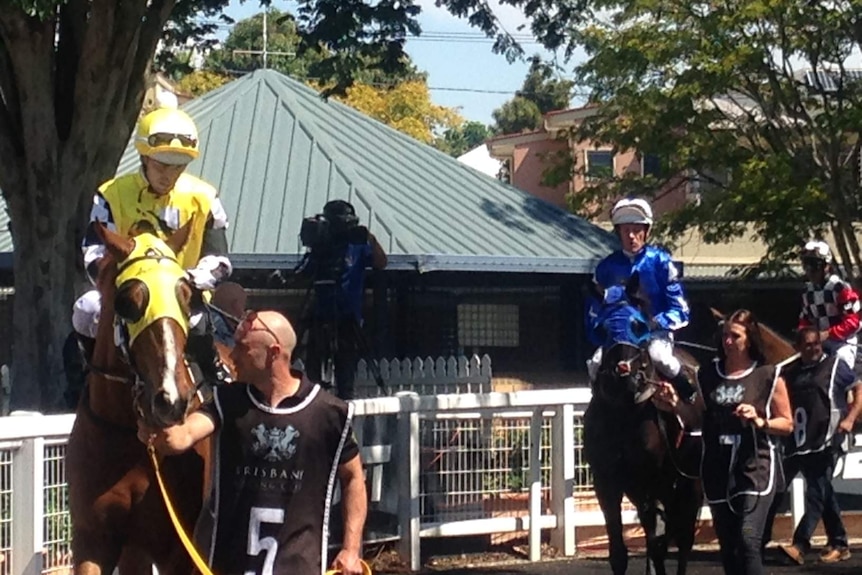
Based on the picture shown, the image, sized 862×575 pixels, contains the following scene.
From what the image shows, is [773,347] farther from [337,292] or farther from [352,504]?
[337,292]

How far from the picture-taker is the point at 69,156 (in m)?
12.2

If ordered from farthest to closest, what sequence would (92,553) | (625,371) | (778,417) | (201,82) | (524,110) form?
1. (524,110)
2. (201,82)
3. (625,371)
4. (778,417)
5. (92,553)

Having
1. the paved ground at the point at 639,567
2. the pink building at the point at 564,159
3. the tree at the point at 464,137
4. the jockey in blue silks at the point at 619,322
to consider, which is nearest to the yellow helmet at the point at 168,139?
the jockey in blue silks at the point at 619,322

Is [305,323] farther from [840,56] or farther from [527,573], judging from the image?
[840,56]

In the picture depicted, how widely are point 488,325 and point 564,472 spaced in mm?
9895

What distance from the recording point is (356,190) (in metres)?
18.3

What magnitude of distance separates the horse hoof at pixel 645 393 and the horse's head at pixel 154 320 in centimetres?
368

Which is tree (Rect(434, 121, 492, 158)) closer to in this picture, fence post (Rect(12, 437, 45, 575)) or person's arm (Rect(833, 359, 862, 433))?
person's arm (Rect(833, 359, 862, 433))

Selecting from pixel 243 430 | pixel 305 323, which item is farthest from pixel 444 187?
pixel 243 430

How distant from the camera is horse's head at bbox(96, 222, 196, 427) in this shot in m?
4.69

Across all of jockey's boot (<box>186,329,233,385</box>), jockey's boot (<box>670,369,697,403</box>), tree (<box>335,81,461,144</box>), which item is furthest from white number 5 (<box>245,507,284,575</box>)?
tree (<box>335,81,461,144</box>)

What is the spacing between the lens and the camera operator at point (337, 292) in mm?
13188

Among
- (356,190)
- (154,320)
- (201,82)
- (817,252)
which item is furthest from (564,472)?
(201,82)

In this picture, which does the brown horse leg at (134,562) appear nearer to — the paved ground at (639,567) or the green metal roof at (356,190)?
the paved ground at (639,567)
